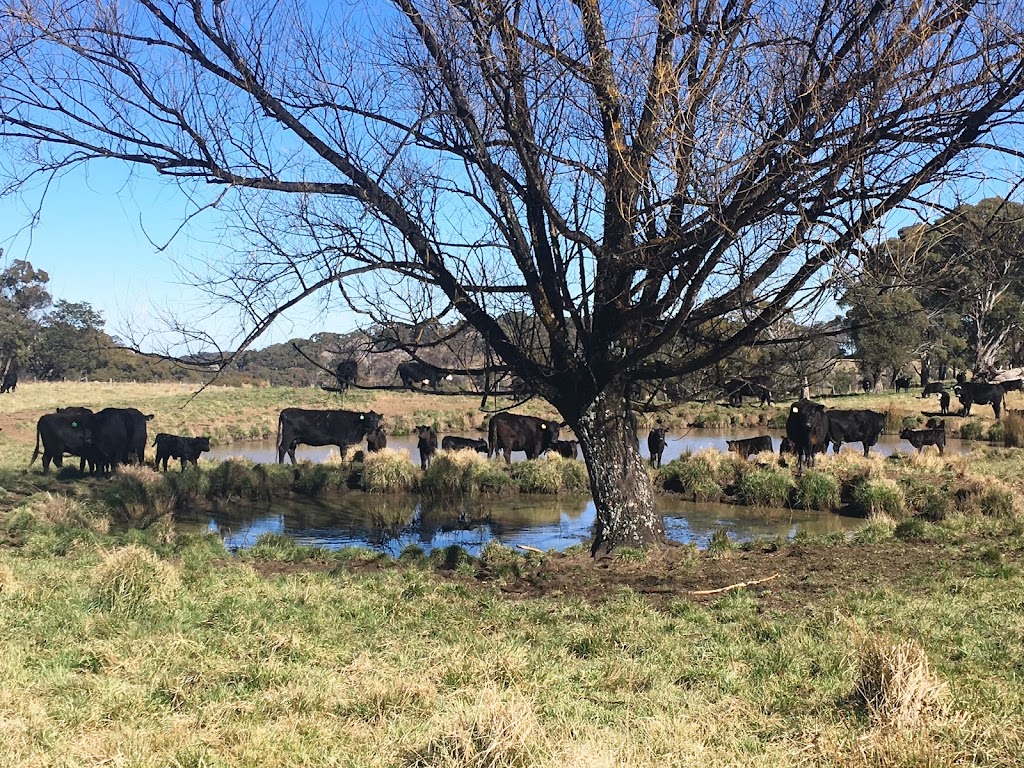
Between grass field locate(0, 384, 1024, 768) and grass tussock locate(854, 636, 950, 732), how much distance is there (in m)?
0.02

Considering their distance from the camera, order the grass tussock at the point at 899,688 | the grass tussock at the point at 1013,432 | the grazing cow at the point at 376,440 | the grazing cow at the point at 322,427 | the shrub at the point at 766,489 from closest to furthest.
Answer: the grass tussock at the point at 899,688 < the shrub at the point at 766,489 < the grazing cow at the point at 322,427 < the grazing cow at the point at 376,440 < the grass tussock at the point at 1013,432

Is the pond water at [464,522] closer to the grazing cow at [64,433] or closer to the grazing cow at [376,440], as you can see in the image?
the grazing cow at [64,433]

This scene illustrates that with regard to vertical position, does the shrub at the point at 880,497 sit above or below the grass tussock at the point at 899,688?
below

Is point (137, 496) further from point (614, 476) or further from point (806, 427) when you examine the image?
point (806, 427)

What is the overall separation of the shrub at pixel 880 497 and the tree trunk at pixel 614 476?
630 cm

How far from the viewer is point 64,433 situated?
60.8 feet

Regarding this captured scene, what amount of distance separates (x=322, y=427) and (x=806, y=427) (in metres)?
13.0

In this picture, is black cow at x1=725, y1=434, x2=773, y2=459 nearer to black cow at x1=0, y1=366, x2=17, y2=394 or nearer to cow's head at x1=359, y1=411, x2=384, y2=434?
cow's head at x1=359, y1=411, x2=384, y2=434

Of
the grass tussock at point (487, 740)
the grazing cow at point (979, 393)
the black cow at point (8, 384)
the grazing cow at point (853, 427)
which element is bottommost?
the grass tussock at point (487, 740)

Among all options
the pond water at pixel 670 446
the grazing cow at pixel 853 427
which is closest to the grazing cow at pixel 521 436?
the pond water at pixel 670 446

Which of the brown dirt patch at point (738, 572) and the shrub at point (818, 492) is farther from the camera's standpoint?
the shrub at point (818, 492)

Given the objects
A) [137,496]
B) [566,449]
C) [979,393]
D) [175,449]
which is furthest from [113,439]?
[979,393]

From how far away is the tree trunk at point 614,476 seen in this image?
9531mm

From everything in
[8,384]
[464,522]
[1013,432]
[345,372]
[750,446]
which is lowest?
[464,522]
